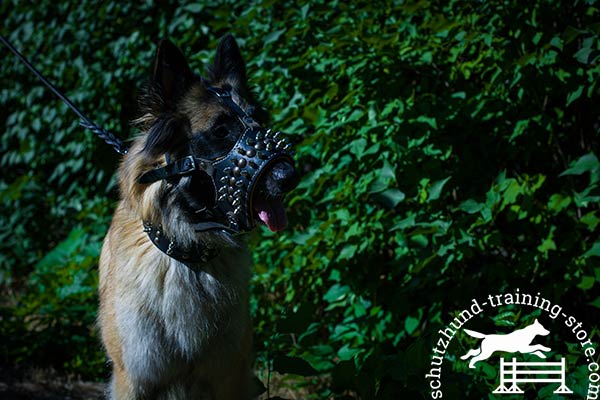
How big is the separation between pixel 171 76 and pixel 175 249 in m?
0.76

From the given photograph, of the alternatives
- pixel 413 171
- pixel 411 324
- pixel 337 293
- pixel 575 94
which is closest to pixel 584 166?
pixel 575 94

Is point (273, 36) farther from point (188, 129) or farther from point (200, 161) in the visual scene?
point (200, 161)

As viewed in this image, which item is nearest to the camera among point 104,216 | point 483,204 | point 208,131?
point 208,131

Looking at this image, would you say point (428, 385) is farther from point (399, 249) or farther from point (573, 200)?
point (573, 200)

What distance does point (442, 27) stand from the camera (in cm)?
405

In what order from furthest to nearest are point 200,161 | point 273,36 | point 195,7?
1. point 195,7
2. point 273,36
3. point 200,161

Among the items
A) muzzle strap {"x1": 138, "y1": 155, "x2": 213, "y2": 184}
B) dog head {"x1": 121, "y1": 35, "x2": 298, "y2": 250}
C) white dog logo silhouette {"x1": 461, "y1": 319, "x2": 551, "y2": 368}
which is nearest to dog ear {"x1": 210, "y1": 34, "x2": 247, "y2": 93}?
dog head {"x1": 121, "y1": 35, "x2": 298, "y2": 250}

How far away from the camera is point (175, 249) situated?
3018 millimetres

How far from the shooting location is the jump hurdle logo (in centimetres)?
342

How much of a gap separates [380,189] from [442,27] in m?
1.02

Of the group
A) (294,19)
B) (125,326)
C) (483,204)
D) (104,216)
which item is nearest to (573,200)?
(483,204)

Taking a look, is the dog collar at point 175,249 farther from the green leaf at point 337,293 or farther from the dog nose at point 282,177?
the green leaf at point 337,293

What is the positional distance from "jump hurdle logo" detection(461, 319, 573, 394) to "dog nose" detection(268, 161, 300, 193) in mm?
1316

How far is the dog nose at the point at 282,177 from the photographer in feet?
9.38
